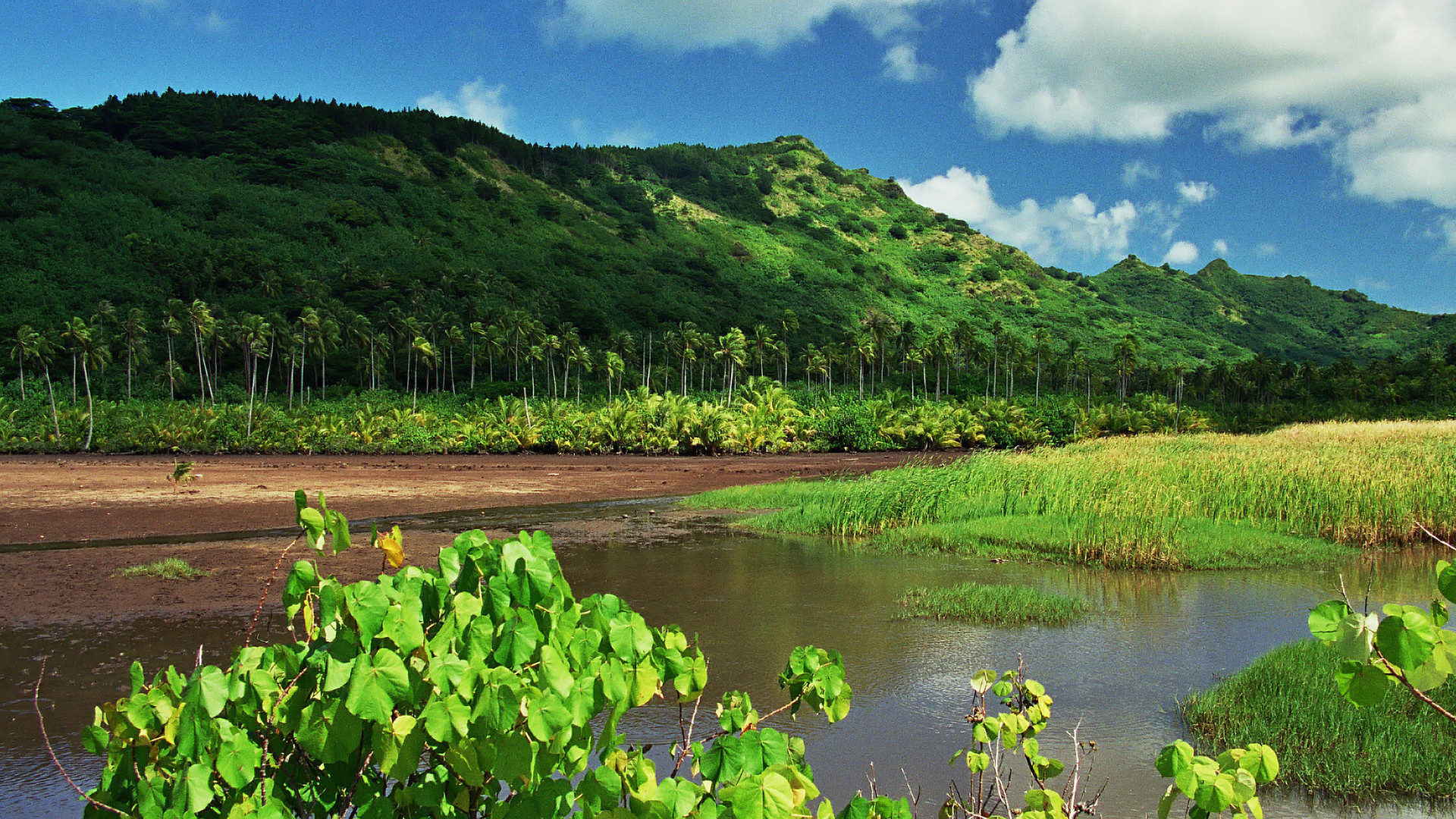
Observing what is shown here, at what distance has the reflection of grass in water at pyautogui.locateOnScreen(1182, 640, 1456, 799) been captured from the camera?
601 centimetres

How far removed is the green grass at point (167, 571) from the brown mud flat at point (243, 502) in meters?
0.15

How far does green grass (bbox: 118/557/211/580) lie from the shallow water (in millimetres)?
2604

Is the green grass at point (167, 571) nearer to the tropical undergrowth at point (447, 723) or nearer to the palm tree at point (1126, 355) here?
the tropical undergrowth at point (447, 723)

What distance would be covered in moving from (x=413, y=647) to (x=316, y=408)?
47.5 meters

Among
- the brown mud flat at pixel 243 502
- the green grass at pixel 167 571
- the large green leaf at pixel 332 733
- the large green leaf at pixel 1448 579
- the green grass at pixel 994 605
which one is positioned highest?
the large green leaf at pixel 1448 579

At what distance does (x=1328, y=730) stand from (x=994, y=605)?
4.54 m

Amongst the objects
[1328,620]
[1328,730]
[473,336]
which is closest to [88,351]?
[473,336]

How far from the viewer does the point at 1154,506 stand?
54.8 ft

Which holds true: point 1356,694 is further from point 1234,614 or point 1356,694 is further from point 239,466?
point 239,466

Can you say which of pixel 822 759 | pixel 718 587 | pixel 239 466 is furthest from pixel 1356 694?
pixel 239 466

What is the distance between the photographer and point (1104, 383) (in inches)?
3221

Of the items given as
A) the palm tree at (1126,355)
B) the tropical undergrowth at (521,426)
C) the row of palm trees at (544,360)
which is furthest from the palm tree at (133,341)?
the palm tree at (1126,355)

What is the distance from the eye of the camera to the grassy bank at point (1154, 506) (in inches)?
575

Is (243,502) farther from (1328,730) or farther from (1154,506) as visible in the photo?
(1328,730)
